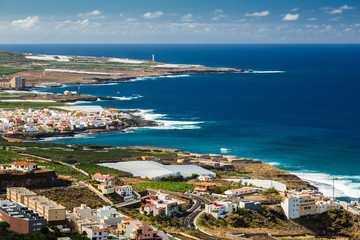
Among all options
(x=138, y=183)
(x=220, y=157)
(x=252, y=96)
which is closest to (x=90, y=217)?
(x=138, y=183)

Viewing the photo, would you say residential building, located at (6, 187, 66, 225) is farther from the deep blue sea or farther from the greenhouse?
the deep blue sea

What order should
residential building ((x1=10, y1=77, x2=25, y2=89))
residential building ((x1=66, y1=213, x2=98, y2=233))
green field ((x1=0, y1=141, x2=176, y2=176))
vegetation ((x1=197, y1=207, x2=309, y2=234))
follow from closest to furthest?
residential building ((x1=66, y1=213, x2=98, y2=233)) → vegetation ((x1=197, y1=207, x2=309, y2=234)) → green field ((x1=0, y1=141, x2=176, y2=176)) → residential building ((x1=10, y1=77, x2=25, y2=89))

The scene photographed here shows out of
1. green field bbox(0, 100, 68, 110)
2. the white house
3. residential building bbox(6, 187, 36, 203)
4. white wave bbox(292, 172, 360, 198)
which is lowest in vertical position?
white wave bbox(292, 172, 360, 198)

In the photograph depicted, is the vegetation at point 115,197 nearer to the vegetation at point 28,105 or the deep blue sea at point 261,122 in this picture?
the deep blue sea at point 261,122

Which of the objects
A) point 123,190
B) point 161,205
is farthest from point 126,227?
point 123,190

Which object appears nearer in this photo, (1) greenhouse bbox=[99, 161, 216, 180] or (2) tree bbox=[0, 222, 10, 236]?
(2) tree bbox=[0, 222, 10, 236]

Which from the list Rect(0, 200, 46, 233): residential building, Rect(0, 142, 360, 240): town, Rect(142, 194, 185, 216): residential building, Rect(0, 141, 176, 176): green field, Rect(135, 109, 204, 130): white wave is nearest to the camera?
Rect(0, 200, 46, 233): residential building

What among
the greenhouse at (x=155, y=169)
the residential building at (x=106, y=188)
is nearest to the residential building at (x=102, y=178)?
the residential building at (x=106, y=188)

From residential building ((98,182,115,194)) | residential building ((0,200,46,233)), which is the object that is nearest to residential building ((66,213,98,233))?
residential building ((0,200,46,233))
